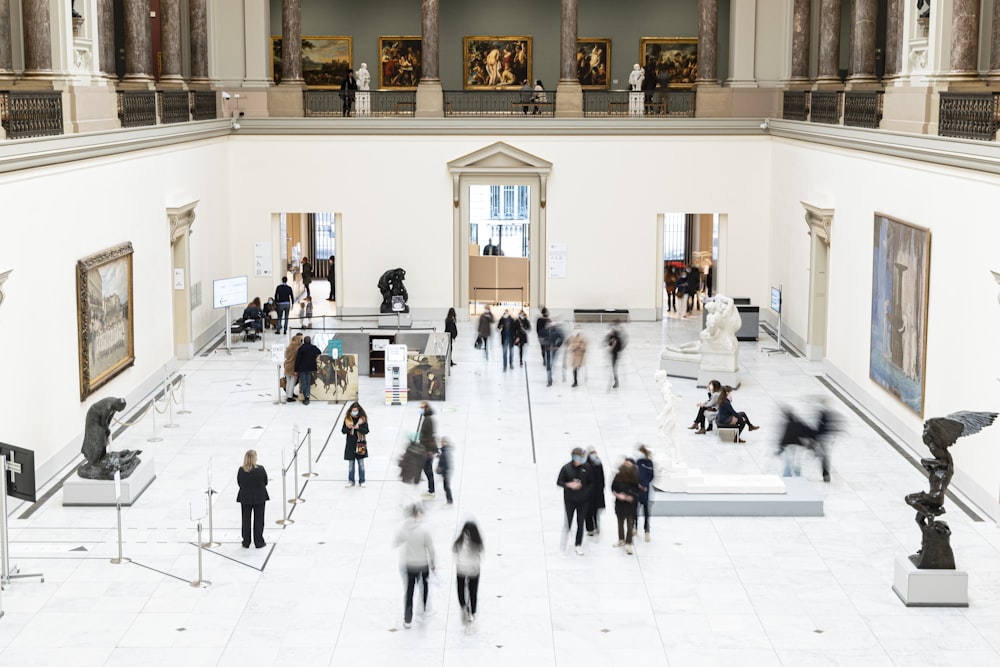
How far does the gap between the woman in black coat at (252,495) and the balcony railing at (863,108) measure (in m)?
13.3

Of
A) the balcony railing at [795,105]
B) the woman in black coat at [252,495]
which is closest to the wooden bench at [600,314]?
the balcony railing at [795,105]

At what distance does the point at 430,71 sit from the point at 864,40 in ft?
34.2

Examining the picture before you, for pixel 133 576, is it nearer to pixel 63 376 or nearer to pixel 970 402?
pixel 63 376

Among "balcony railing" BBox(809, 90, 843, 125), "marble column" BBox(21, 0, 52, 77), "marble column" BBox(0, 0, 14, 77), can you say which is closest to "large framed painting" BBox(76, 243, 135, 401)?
"marble column" BBox(21, 0, 52, 77)

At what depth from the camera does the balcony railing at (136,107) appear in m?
23.6

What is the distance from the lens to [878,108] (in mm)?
23453

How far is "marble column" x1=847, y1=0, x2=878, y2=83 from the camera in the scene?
88.4 feet

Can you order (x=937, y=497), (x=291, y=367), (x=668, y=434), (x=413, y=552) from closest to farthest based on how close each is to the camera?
(x=413, y=552), (x=937, y=497), (x=668, y=434), (x=291, y=367)

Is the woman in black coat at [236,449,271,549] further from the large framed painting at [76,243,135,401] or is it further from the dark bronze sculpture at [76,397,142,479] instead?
the large framed painting at [76,243,135,401]

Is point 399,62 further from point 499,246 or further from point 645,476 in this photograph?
point 645,476

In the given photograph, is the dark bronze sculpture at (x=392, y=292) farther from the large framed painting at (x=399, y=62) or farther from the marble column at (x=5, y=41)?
the marble column at (x=5, y=41)

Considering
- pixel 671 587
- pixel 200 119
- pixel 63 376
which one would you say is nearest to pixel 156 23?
pixel 200 119

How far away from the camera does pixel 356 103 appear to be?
106 feet

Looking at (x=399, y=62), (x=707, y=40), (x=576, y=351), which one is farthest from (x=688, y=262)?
(x=576, y=351)
